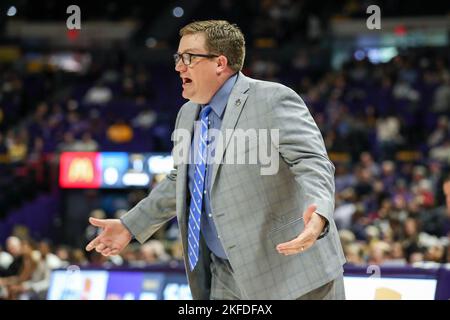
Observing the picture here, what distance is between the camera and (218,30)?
12.9 ft

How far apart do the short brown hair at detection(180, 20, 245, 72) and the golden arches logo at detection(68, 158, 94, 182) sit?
12200 millimetres

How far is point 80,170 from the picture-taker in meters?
16.0

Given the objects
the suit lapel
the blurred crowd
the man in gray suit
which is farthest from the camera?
the blurred crowd

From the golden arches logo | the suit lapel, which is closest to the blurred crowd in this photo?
the golden arches logo

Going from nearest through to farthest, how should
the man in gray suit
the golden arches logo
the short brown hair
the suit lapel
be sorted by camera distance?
the man in gray suit, the suit lapel, the short brown hair, the golden arches logo

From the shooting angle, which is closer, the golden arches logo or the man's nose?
the man's nose

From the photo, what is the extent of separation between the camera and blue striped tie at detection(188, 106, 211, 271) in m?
3.84

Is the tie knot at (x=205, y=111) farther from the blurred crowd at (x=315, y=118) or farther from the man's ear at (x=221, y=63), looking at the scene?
the blurred crowd at (x=315, y=118)

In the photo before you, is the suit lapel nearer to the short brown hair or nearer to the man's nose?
the short brown hair

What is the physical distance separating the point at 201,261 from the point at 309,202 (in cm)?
69

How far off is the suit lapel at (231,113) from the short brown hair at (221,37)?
0.13 metres

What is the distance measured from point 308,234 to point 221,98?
86cm

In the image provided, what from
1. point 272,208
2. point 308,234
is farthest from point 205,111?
point 308,234

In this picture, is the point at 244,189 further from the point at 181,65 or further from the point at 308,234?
the point at 181,65
